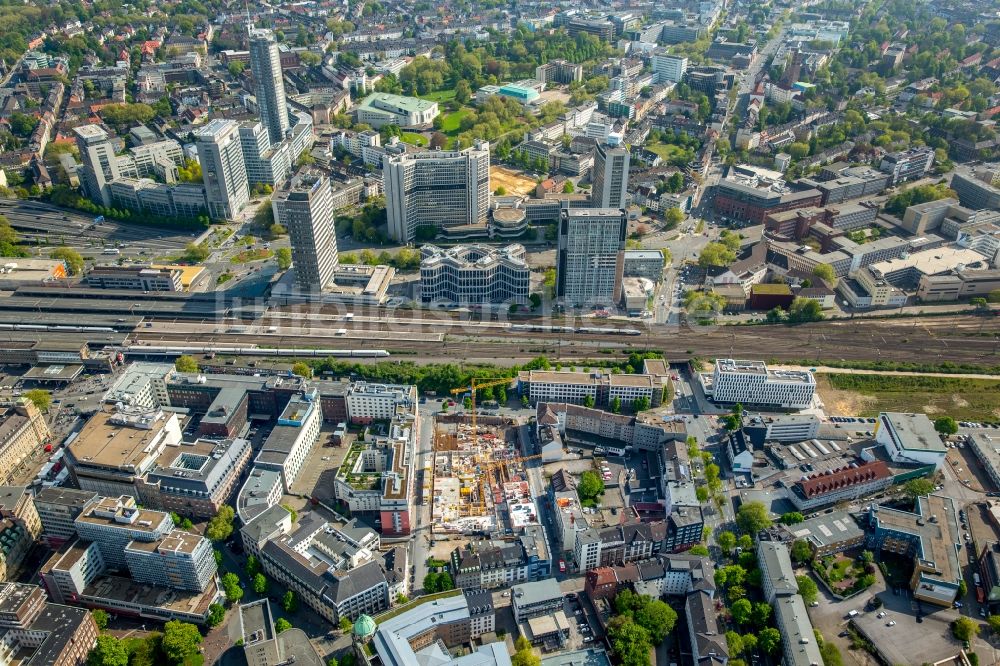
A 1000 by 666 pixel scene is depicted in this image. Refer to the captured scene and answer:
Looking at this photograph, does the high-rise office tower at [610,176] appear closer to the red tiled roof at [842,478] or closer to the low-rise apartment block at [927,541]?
the red tiled roof at [842,478]

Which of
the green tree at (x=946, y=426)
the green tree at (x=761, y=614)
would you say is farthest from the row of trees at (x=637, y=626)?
the green tree at (x=946, y=426)

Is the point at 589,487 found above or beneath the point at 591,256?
beneath

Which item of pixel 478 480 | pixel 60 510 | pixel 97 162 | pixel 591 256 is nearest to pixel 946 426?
pixel 591 256

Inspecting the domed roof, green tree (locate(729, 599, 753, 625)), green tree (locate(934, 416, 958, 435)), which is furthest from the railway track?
the domed roof

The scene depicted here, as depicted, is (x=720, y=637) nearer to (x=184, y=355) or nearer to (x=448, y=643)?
(x=448, y=643)

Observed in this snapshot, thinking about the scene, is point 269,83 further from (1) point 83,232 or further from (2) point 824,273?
(2) point 824,273

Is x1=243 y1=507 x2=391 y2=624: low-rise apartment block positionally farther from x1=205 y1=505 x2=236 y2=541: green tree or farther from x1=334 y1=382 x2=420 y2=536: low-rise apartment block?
x1=334 y1=382 x2=420 y2=536: low-rise apartment block
